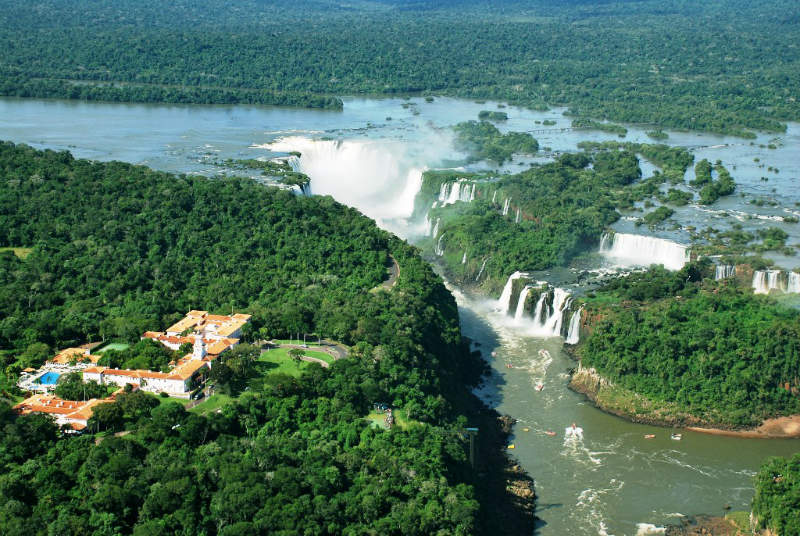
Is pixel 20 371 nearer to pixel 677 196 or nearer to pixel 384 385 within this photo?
pixel 384 385

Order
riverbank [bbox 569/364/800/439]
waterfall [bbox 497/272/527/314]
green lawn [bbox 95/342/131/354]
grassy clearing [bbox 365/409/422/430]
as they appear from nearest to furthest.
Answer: grassy clearing [bbox 365/409/422/430] → green lawn [bbox 95/342/131/354] → riverbank [bbox 569/364/800/439] → waterfall [bbox 497/272/527/314]

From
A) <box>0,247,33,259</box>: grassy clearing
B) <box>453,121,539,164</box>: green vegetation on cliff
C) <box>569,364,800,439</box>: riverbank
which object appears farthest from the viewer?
<box>453,121,539,164</box>: green vegetation on cliff

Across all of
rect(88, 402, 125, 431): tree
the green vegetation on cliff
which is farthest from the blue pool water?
the green vegetation on cliff

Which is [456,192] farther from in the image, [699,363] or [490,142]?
[699,363]

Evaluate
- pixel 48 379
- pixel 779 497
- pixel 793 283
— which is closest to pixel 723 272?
pixel 793 283

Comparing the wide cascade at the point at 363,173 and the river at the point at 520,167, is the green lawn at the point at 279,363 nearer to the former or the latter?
the river at the point at 520,167

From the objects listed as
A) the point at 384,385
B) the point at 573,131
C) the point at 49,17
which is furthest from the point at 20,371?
the point at 49,17

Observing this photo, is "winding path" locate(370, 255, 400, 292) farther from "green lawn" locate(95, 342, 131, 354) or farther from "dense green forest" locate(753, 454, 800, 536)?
"dense green forest" locate(753, 454, 800, 536)
